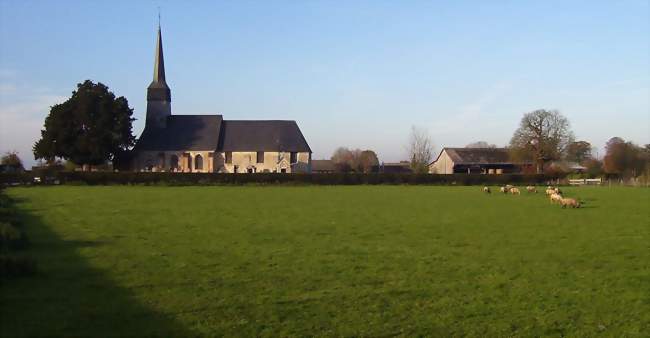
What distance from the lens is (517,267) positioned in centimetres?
1123

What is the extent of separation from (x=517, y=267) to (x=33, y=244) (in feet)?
34.2

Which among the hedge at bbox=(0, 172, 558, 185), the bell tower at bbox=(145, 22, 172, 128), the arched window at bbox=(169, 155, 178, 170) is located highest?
the bell tower at bbox=(145, 22, 172, 128)

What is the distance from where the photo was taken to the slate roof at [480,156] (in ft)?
281

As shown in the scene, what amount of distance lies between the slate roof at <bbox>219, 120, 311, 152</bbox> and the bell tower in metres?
8.09

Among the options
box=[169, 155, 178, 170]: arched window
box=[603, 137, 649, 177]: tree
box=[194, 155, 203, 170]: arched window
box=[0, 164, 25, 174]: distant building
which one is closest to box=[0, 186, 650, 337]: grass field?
box=[0, 164, 25, 174]: distant building

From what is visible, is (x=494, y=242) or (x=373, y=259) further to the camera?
(x=494, y=242)

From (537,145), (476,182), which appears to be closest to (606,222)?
(476,182)

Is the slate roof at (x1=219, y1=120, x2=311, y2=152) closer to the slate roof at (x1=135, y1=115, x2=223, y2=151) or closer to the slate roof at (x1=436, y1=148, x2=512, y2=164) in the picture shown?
the slate roof at (x1=135, y1=115, x2=223, y2=151)

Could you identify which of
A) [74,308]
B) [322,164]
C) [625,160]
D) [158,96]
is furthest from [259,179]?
[322,164]

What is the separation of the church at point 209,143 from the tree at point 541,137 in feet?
87.9

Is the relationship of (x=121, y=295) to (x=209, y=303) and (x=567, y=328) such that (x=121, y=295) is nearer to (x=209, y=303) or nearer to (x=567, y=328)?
(x=209, y=303)

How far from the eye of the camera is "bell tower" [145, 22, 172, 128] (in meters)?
79.6

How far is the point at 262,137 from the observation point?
82.8 metres

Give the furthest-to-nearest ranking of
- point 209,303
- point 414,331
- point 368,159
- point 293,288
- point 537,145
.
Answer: point 368,159
point 537,145
point 293,288
point 209,303
point 414,331
